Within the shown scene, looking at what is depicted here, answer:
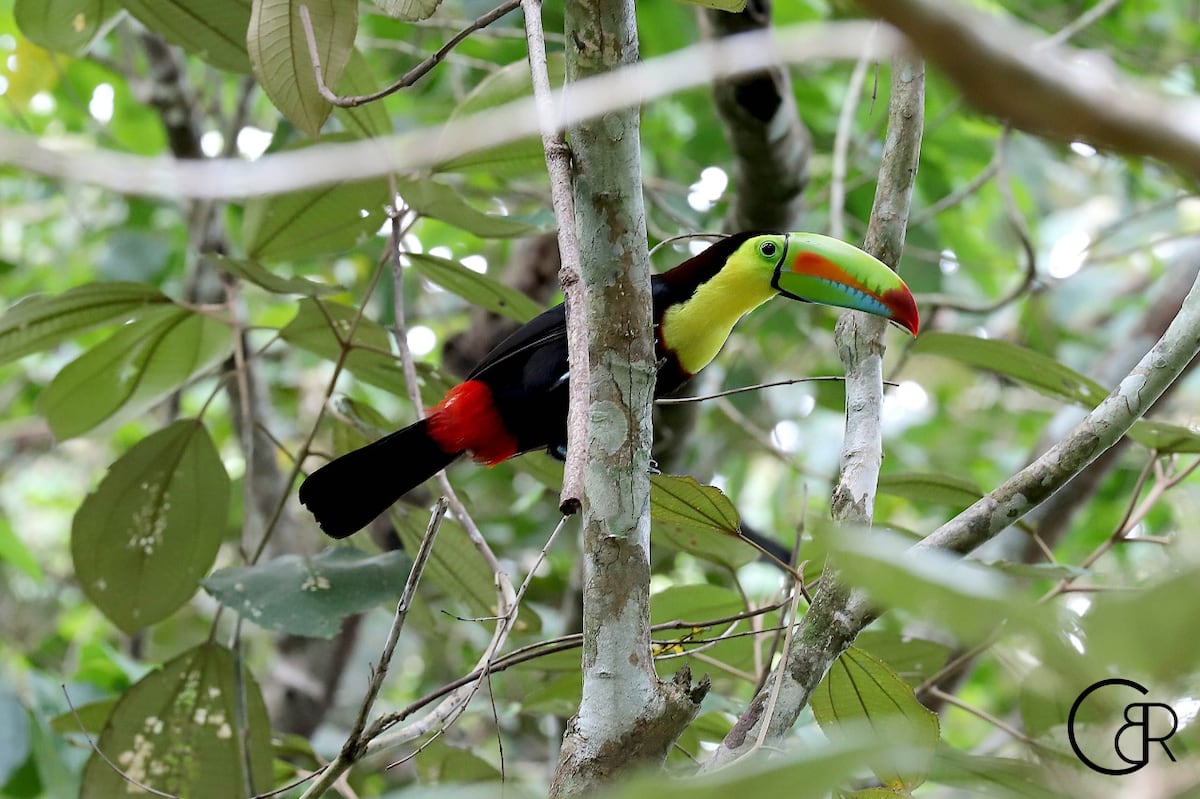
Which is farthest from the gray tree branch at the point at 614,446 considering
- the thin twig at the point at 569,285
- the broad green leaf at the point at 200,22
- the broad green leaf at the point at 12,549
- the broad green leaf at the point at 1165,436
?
the broad green leaf at the point at 12,549

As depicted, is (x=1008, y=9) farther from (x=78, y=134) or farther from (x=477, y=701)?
(x=78, y=134)

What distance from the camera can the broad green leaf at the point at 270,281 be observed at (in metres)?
2.19

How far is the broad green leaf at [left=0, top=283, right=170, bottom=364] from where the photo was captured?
7.72 ft

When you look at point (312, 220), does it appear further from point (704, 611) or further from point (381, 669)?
point (381, 669)

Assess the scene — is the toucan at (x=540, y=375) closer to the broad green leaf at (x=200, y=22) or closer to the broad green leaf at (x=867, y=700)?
the broad green leaf at (x=200, y=22)

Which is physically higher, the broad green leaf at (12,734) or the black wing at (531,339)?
the black wing at (531,339)

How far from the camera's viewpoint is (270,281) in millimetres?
2221

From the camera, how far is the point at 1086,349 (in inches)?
198

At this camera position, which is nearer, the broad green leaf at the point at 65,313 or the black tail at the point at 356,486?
the broad green leaf at the point at 65,313

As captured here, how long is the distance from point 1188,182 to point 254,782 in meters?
2.56

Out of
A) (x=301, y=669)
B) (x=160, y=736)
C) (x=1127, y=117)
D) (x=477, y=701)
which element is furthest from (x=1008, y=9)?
(x=1127, y=117)

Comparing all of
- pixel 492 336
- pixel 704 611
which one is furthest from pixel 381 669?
pixel 492 336

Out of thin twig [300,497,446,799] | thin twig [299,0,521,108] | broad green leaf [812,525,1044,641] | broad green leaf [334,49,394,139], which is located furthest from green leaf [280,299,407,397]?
broad green leaf [812,525,1044,641]

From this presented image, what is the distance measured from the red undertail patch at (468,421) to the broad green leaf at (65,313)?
2.35ft
